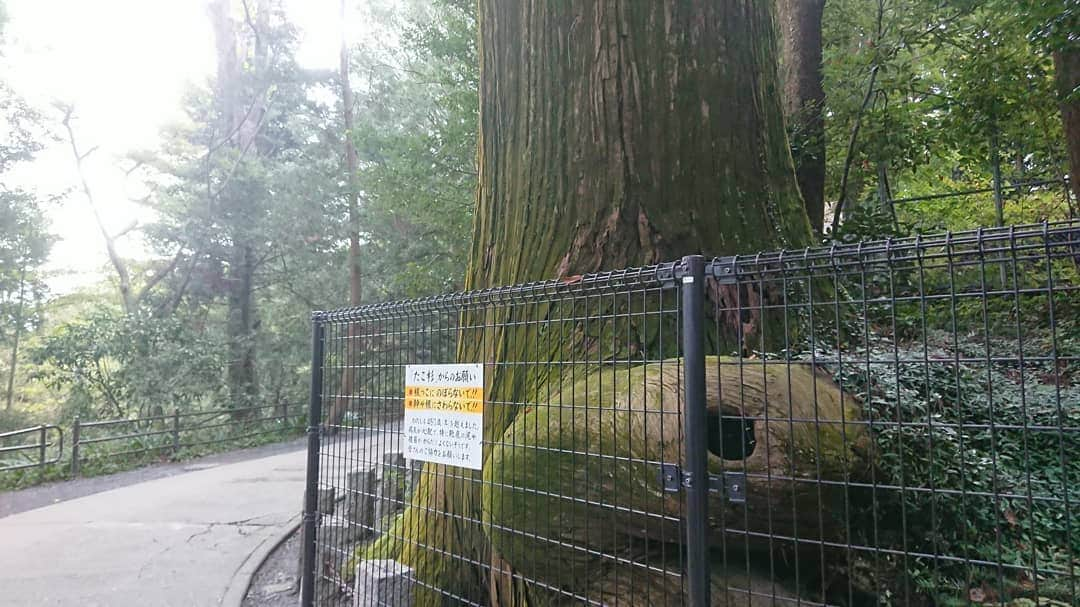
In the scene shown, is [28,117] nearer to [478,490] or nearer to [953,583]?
[478,490]

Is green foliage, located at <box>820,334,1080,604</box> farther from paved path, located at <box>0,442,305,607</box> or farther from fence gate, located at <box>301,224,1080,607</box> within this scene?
paved path, located at <box>0,442,305,607</box>

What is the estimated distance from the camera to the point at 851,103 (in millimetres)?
7715

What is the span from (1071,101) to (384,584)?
748 cm

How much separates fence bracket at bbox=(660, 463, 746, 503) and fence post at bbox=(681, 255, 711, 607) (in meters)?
A: 0.02

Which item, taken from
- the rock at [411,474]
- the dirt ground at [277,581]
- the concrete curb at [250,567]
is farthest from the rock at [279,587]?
the rock at [411,474]

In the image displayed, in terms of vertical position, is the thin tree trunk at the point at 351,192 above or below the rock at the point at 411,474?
above

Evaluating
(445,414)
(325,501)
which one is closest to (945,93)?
(445,414)

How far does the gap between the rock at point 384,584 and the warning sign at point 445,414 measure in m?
0.85

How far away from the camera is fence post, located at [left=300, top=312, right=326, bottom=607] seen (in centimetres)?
418

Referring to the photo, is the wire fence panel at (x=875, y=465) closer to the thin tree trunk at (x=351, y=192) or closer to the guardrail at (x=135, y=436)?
the guardrail at (x=135, y=436)

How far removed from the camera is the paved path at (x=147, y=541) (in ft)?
19.3

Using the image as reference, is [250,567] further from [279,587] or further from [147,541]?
[147,541]

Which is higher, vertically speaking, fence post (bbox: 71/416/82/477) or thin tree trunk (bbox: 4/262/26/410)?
thin tree trunk (bbox: 4/262/26/410)

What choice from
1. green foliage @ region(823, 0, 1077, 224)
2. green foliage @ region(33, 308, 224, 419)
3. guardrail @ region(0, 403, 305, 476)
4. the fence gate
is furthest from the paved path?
green foliage @ region(823, 0, 1077, 224)
